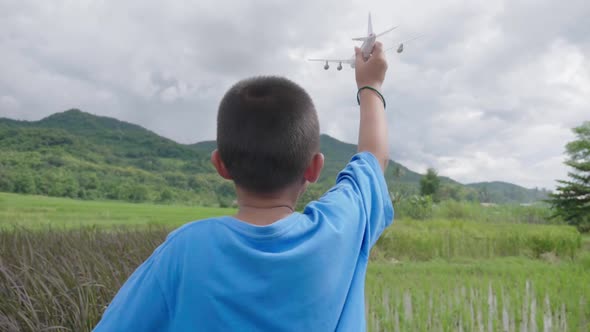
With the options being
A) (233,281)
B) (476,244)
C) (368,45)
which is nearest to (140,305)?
(233,281)

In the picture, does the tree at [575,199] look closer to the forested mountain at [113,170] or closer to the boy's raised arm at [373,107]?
the forested mountain at [113,170]

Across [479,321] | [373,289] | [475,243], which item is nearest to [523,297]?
[479,321]

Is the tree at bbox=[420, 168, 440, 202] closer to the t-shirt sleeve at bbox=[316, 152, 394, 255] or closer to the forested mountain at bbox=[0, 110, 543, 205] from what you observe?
the forested mountain at bbox=[0, 110, 543, 205]

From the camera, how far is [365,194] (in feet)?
3.17

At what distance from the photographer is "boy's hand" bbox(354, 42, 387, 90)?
109cm

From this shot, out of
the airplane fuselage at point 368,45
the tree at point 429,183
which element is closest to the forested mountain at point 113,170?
the tree at point 429,183

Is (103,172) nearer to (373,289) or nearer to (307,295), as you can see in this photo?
(373,289)

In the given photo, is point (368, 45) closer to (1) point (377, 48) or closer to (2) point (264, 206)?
(1) point (377, 48)

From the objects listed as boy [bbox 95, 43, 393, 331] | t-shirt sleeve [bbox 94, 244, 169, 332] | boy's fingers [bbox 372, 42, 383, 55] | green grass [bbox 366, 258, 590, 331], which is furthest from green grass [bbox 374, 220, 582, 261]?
t-shirt sleeve [bbox 94, 244, 169, 332]

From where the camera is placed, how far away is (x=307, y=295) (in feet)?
2.49

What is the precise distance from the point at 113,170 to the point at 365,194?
148ft

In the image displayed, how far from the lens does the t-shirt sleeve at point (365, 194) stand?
3.01 feet

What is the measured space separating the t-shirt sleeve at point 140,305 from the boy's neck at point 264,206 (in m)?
0.17

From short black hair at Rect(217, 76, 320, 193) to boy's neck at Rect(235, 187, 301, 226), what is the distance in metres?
0.01
